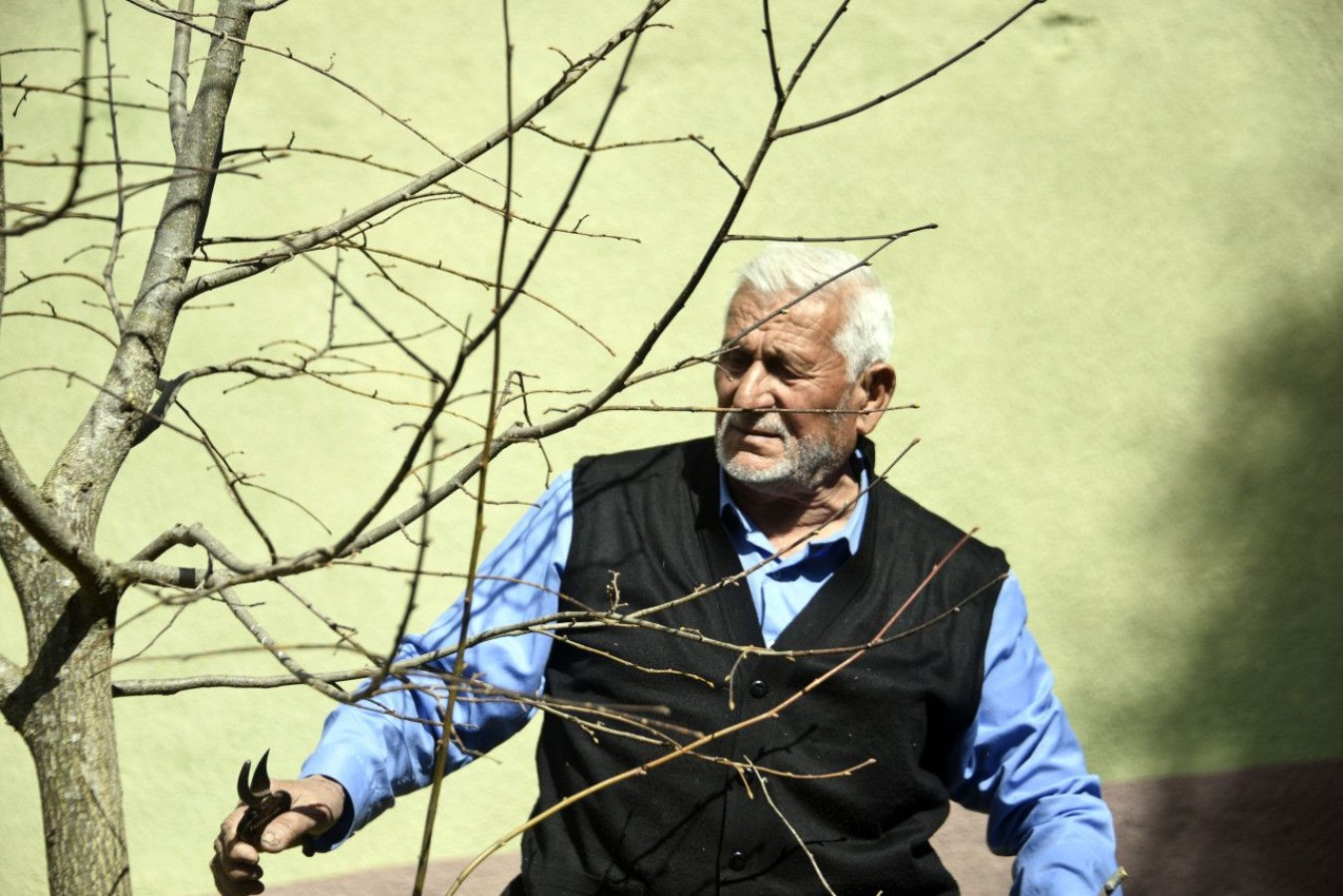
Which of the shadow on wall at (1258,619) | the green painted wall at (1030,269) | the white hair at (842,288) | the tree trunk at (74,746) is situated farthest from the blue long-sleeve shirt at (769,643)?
the shadow on wall at (1258,619)

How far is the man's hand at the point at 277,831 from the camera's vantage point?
164cm

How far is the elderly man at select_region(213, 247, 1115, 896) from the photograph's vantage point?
2.11 m

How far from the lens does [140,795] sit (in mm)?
3131

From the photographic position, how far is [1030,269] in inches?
131

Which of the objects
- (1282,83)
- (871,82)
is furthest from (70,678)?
(1282,83)

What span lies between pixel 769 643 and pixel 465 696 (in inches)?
18.2

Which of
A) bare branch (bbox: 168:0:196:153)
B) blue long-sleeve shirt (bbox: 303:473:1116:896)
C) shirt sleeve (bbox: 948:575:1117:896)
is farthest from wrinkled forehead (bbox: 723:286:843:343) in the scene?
bare branch (bbox: 168:0:196:153)

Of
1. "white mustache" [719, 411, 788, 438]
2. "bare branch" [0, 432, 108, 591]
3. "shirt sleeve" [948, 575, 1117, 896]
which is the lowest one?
"shirt sleeve" [948, 575, 1117, 896]

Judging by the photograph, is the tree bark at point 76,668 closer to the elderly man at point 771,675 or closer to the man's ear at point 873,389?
the elderly man at point 771,675

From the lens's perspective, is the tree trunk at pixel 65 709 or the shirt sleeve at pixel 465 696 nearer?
the tree trunk at pixel 65 709

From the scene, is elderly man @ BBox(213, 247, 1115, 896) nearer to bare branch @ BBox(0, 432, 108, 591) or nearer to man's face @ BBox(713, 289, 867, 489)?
man's face @ BBox(713, 289, 867, 489)

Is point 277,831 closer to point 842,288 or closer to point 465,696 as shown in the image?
point 465,696

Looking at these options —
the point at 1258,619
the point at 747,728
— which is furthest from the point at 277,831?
the point at 1258,619

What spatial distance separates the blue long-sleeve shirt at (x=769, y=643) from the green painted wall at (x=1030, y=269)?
3.09ft
